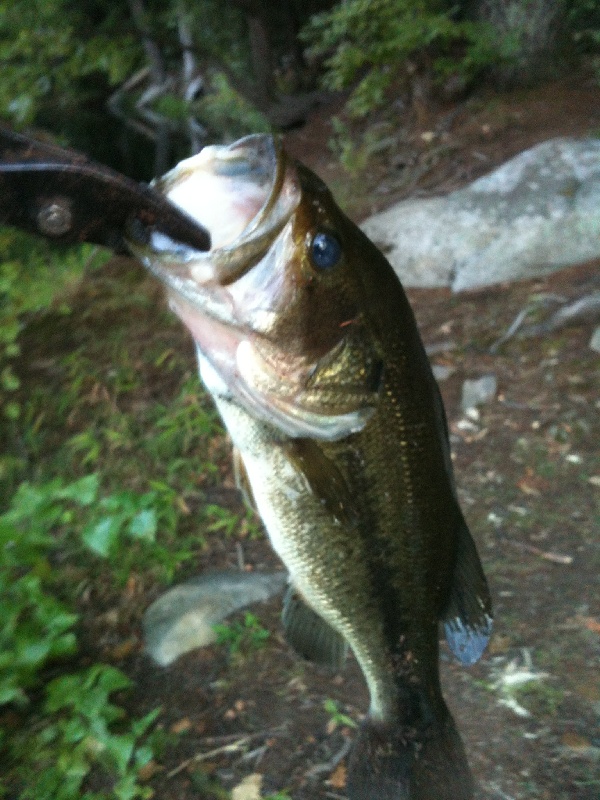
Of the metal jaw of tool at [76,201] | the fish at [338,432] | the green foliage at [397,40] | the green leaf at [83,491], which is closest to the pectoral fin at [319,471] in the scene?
the fish at [338,432]

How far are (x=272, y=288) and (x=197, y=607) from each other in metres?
2.03

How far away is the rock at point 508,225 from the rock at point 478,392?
1.26 meters

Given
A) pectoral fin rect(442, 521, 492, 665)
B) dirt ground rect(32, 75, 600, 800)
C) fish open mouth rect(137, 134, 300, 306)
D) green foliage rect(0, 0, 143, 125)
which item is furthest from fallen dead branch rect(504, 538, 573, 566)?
green foliage rect(0, 0, 143, 125)

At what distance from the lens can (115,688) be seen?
7.88ft

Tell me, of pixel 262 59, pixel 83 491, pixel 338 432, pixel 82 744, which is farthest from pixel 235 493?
pixel 262 59

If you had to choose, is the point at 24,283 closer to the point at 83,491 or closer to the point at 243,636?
the point at 83,491

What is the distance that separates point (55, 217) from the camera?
102cm

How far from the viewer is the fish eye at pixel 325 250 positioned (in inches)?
46.5

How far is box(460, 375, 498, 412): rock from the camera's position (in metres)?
3.95

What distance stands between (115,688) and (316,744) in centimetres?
73

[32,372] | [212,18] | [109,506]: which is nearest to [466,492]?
[109,506]

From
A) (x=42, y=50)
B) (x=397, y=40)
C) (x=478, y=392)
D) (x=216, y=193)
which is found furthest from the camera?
(x=42, y=50)

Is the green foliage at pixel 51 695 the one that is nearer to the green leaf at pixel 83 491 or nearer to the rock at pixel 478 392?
the green leaf at pixel 83 491

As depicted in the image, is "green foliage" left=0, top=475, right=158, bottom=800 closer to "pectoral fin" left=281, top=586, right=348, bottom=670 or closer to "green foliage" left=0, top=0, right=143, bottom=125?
"pectoral fin" left=281, top=586, right=348, bottom=670
